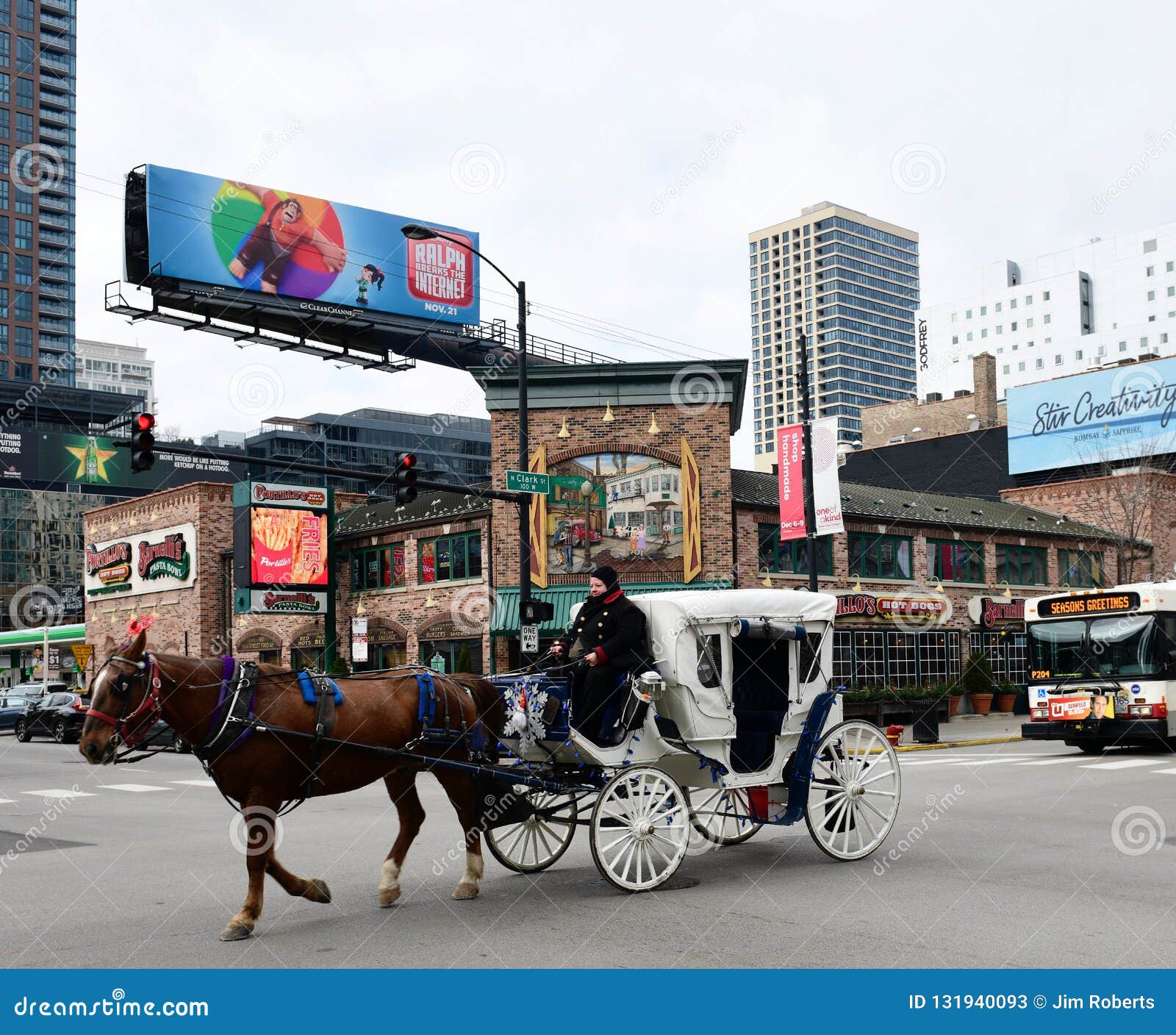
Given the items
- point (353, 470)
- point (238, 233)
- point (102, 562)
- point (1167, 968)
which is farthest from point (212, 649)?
point (1167, 968)

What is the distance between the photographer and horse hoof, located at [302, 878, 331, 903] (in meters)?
8.43

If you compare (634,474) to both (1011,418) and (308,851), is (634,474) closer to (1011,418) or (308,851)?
(308,851)

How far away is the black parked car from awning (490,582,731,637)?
38.7 ft

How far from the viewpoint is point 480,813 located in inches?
374

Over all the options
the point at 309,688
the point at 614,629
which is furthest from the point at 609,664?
the point at 309,688

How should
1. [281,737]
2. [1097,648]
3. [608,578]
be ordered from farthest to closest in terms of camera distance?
[1097,648] < [608,578] < [281,737]

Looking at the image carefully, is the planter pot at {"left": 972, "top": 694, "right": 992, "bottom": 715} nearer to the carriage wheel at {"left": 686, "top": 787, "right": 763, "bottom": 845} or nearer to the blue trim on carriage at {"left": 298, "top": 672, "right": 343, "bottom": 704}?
the carriage wheel at {"left": 686, "top": 787, "right": 763, "bottom": 845}

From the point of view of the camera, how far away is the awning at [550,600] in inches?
1273

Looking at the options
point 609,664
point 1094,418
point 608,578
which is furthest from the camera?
point 1094,418

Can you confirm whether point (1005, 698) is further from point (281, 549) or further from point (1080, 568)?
point (281, 549)

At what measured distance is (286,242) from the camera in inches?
1893

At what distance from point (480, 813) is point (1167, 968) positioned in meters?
4.90

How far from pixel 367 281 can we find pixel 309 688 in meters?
44.1

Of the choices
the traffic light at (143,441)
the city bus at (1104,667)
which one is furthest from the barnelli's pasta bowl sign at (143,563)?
the city bus at (1104,667)
